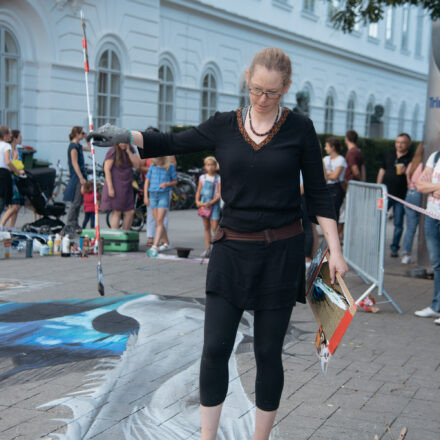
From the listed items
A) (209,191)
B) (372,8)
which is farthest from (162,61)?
(209,191)

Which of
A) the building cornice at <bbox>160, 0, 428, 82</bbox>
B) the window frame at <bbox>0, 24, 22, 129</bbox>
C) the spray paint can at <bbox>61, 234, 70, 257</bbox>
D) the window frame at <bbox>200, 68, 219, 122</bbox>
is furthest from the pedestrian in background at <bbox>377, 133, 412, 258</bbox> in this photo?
the window frame at <bbox>200, 68, 219, 122</bbox>

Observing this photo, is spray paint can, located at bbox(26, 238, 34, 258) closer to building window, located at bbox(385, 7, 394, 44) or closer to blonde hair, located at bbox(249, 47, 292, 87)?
blonde hair, located at bbox(249, 47, 292, 87)

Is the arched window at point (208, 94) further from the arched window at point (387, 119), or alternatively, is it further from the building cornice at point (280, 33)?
the arched window at point (387, 119)

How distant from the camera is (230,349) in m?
3.39

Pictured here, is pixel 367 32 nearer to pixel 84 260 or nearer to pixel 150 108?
pixel 150 108

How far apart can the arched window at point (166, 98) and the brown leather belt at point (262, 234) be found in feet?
64.3

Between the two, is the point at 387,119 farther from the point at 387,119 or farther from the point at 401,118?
the point at 401,118

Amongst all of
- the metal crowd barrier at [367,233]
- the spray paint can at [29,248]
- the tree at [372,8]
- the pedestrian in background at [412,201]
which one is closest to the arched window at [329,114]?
the tree at [372,8]

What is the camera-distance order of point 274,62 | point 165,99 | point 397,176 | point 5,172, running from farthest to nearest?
1. point 165,99
2. point 397,176
3. point 5,172
4. point 274,62

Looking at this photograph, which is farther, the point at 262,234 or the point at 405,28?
the point at 405,28

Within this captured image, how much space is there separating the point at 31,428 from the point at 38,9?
1524 cm

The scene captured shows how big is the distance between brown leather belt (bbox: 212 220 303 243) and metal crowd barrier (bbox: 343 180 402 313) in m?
4.05

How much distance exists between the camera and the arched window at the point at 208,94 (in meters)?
25.1

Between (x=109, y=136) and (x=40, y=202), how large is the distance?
880cm
